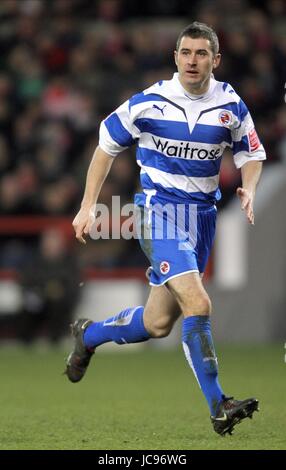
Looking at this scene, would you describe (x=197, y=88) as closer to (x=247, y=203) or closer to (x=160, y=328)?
(x=247, y=203)

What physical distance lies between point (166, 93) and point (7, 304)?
705cm

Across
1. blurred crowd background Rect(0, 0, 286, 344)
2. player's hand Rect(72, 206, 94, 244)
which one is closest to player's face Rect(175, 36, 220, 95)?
player's hand Rect(72, 206, 94, 244)

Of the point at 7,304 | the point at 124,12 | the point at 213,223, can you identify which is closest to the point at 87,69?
the point at 124,12

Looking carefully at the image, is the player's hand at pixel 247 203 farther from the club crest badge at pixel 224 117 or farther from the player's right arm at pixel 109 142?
the player's right arm at pixel 109 142

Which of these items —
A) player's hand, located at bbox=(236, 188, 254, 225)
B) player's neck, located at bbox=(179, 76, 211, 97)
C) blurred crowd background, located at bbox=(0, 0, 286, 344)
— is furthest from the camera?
blurred crowd background, located at bbox=(0, 0, 286, 344)

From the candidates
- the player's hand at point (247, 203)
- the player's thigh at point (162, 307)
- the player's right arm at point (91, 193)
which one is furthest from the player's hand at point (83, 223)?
the player's hand at point (247, 203)

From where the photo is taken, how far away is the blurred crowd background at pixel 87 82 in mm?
14344

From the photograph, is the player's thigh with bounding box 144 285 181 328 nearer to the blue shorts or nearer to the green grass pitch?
the blue shorts

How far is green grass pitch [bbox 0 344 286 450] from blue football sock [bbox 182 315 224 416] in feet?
0.85

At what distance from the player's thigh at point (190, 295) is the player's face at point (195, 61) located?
1043mm

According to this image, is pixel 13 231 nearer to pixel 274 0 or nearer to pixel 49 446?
pixel 274 0

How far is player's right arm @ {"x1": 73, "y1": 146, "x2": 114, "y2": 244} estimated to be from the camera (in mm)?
7027

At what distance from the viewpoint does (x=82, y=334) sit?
8.09 meters

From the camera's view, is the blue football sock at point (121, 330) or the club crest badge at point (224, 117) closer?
the club crest badge at point (224, 117)
